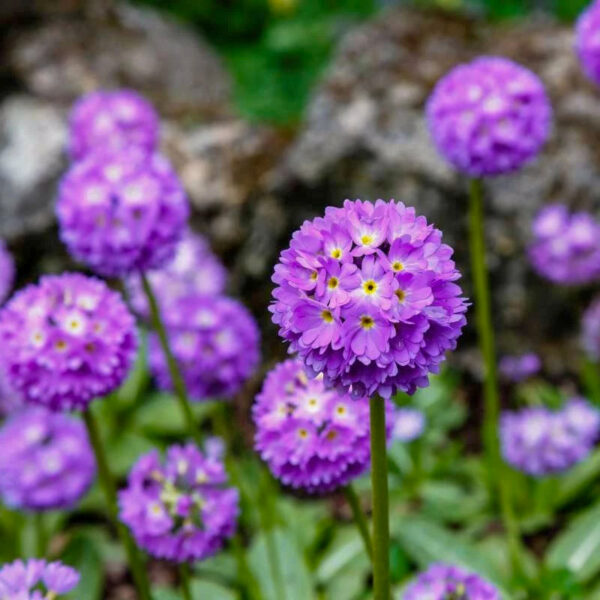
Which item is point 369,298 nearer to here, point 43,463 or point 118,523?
point 118,523

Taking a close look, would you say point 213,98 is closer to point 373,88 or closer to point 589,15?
point 373,88

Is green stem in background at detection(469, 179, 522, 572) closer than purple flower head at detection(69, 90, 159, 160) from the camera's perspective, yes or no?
Yes

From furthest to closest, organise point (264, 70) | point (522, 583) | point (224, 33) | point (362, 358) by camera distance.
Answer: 1. point (224, 33)
2. point (264, 70)
3. point (522, 583)
4. point (362, 358)

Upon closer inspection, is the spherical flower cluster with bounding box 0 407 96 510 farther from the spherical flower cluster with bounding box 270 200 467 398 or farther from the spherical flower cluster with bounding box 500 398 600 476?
the spherical flower cluster with bounding box 270 200 467 398

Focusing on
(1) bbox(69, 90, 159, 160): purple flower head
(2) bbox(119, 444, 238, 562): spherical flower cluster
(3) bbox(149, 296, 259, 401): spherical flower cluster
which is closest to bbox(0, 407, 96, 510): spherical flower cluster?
(3) bbox(149, 296, 259, 401): spherical flower cluster

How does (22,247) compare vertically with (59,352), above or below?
below

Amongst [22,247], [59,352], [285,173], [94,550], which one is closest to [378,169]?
[285,173]
